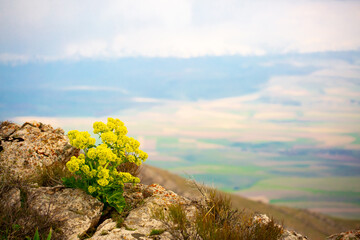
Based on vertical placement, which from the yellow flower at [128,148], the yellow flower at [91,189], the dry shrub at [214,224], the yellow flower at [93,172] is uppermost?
the yellow flower at [128,148]

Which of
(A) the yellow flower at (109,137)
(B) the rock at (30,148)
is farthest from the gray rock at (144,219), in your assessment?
(B) the rock at (30,148)

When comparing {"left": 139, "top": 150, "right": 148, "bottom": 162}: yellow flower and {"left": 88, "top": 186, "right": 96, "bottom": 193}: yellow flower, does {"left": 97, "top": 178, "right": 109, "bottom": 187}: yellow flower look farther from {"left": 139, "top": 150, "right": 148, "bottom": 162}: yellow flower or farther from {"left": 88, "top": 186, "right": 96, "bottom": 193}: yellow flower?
{"left": 139, "top": 150, "right": 148, "bottom": 162}: yellow flower

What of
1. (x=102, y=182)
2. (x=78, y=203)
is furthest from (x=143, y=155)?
(x=78, y=203)

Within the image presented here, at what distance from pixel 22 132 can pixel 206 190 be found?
6.34 meters

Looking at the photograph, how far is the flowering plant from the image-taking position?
704 cm

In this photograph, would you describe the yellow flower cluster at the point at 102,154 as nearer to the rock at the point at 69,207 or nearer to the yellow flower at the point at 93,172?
the yellow flower at the point at 93,172

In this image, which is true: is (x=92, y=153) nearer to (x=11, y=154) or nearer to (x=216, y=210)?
(x=216, y=210)

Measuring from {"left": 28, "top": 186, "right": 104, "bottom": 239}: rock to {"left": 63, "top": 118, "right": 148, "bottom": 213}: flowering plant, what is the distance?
23 cm

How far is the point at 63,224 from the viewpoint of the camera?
664 centimetres

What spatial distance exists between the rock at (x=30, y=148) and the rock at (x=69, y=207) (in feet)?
5.66

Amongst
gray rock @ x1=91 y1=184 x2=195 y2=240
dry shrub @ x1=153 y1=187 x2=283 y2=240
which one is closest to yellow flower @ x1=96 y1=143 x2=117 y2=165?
gray rock @ x1=91 y1=184 x2=195 y2=240

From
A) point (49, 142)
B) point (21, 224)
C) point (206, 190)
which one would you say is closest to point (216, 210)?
point (206, 190)

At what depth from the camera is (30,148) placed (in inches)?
380

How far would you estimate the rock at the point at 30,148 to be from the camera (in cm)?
921
